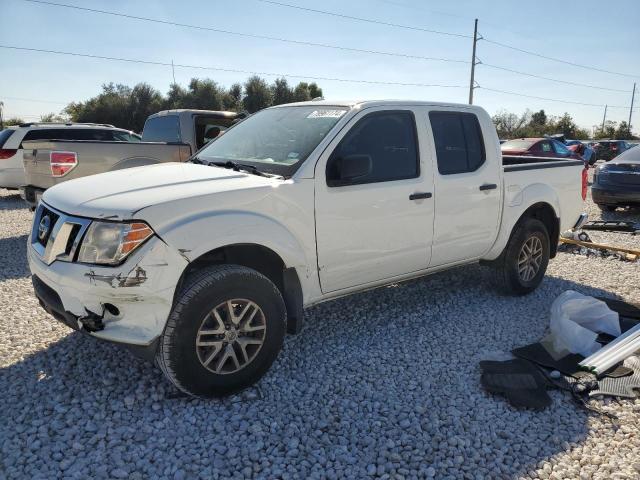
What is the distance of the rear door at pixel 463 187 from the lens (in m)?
4.26

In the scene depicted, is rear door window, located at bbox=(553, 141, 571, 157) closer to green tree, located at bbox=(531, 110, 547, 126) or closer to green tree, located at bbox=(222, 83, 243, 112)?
green tree, located at bbox=(222, 83, 243, 112)

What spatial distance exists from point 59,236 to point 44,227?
0.42 m

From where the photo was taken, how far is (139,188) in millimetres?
3098

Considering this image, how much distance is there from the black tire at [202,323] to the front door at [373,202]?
1.84 feet

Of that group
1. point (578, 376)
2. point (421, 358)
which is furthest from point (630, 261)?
point (421, 358)

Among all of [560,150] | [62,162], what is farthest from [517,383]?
[560,150]

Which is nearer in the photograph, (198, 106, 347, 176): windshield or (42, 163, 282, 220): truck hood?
(42, 163, 282, 220): truck hood

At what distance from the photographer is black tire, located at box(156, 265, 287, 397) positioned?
2.85m

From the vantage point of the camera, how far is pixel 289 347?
3.95 metres

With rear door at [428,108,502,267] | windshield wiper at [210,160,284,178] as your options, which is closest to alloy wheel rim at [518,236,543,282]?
rear door at [428,108,502,267]

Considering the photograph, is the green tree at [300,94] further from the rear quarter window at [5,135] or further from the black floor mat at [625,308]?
the black floor mat at [625,308]

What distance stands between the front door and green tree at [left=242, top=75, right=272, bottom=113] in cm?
4713

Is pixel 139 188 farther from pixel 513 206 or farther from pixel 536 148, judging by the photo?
pixel 536 148

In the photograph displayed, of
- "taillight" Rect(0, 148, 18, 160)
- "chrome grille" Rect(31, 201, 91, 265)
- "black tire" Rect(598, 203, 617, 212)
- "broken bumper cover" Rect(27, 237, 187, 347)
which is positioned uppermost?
"taillight" Rect(0, 148, 18, 160)
